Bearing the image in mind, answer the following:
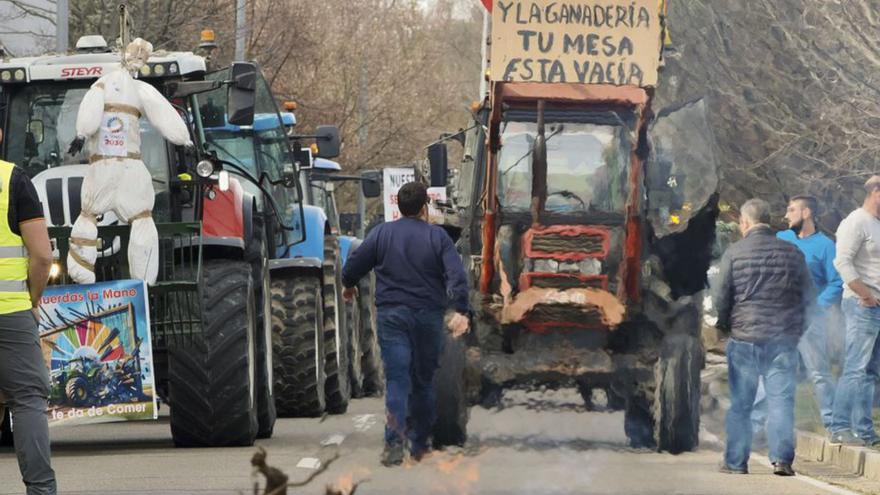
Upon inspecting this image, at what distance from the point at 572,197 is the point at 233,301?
2.83m

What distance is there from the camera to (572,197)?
50.2 feet

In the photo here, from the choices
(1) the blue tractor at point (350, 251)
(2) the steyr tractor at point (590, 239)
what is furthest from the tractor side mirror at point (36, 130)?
(1) the blue tractor at point (350, 251)

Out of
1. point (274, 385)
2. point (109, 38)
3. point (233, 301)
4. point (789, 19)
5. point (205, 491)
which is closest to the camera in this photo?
point (205, 491)

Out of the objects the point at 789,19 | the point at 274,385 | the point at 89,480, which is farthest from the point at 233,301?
the point at 789,19

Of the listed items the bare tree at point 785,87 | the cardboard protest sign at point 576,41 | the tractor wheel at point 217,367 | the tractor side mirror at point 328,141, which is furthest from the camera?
the bare tree at point 785,87

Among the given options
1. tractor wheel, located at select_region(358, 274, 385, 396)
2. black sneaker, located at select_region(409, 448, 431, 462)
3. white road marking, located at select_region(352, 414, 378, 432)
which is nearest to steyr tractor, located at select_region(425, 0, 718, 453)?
black sneaker, located at select_region(409, 448, 431, 462)

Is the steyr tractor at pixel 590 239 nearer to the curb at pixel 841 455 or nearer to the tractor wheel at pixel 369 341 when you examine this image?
the curb at pixel 841 455

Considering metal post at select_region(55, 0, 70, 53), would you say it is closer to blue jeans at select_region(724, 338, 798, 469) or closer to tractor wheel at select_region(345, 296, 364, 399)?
tractor wheel at select_region(345, 296, 364, 399)

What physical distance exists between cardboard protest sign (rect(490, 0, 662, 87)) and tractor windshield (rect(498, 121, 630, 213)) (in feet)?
1.36

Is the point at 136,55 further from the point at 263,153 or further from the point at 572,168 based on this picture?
the point at 263,153

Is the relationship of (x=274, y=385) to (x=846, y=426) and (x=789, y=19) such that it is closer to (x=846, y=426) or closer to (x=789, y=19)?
(x=846, y=426)

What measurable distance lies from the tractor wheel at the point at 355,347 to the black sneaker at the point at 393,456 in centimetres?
704

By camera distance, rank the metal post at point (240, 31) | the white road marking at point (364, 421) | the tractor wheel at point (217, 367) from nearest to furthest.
→ the tractor wheel at point (217, 367), the white road marking at point (364, 421), the metal post at point (240, 31)

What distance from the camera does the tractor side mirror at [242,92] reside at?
1370 centimetres
